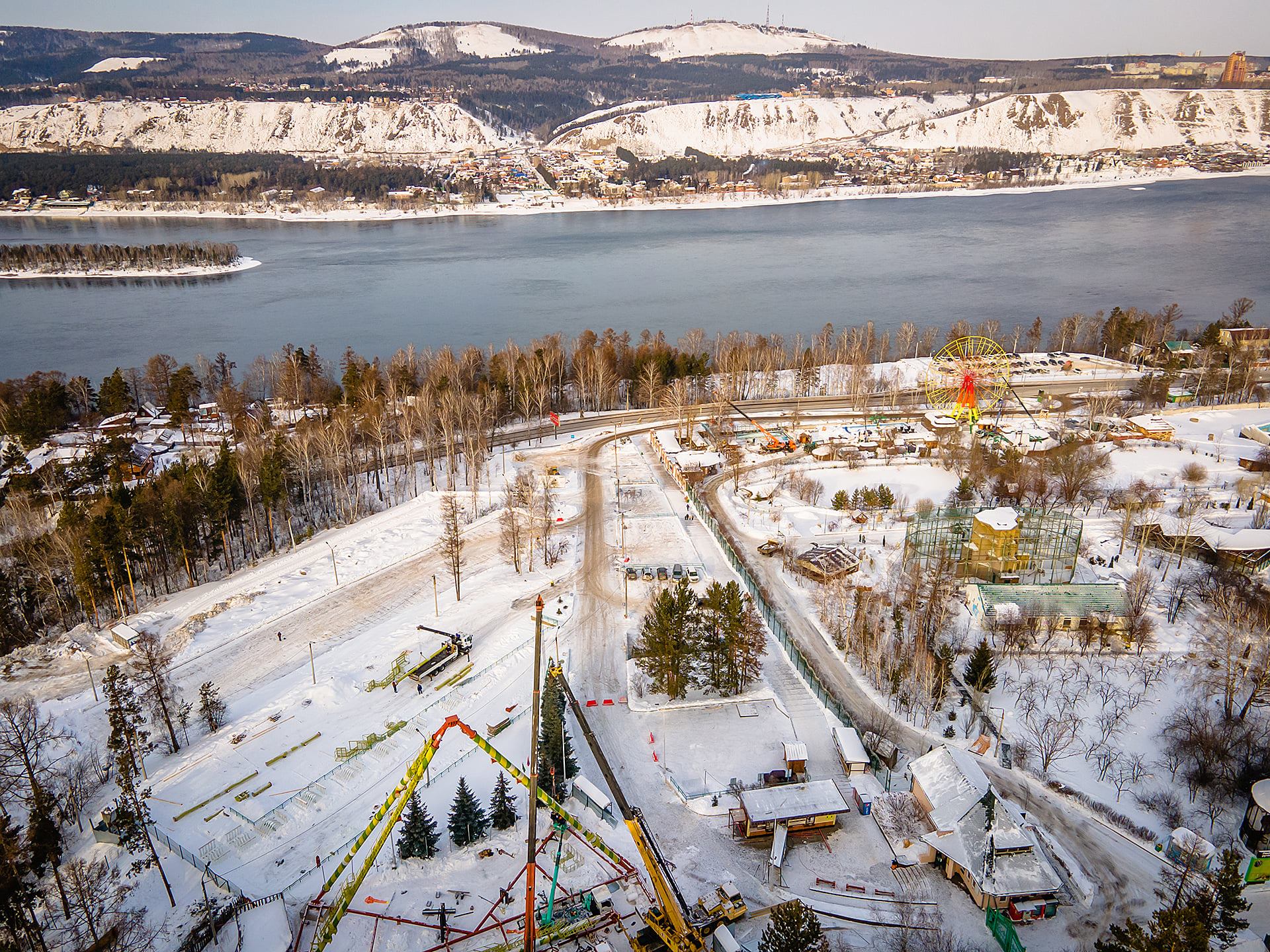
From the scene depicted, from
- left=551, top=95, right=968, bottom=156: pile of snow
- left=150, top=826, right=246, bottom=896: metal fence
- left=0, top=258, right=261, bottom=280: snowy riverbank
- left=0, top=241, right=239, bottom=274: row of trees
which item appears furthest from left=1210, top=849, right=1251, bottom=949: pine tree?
left=551, top=95, right=968, bottom=156: pile of snow

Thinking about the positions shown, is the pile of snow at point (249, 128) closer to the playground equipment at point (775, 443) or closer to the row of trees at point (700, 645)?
the playground equipment at point (775, 443)

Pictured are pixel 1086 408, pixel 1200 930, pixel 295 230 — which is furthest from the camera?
pixel 295 230

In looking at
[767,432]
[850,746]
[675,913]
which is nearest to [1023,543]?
[850,746]

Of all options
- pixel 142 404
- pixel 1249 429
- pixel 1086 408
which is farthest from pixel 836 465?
pixel 142 404

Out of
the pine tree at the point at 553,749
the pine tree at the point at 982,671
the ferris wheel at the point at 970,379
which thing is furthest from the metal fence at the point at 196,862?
the ferris wheel at the point at 970,379

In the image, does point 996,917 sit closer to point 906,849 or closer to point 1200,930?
point 906,849
